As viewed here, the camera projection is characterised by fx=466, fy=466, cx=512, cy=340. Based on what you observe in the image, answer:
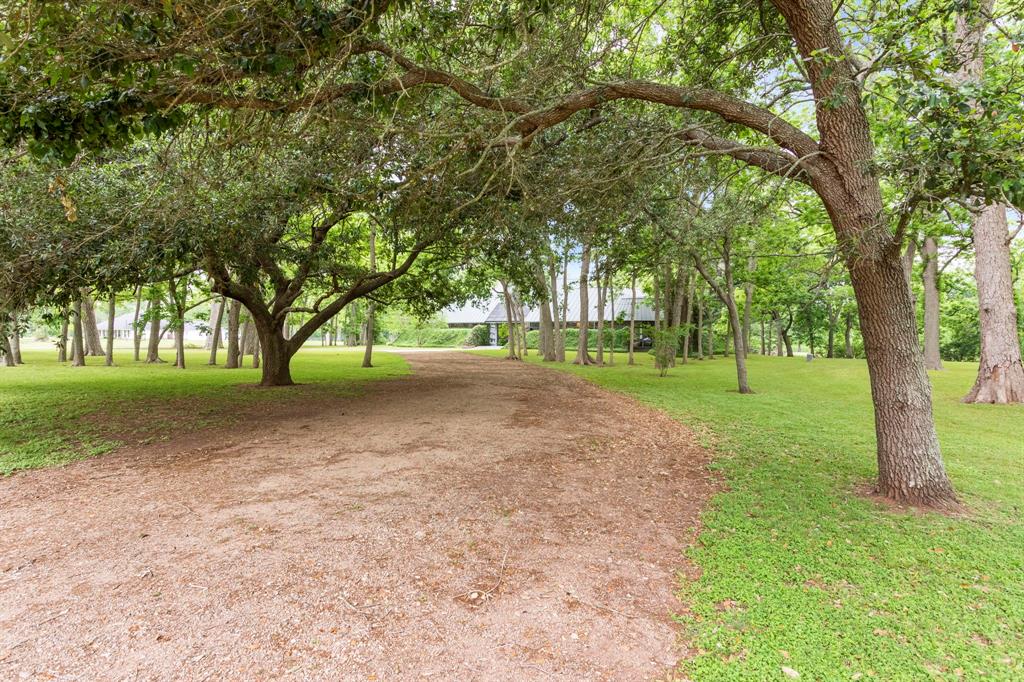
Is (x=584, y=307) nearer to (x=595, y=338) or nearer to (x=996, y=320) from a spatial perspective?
(x=996, y=320)

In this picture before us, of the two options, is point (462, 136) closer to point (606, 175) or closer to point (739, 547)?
point (606, 175)

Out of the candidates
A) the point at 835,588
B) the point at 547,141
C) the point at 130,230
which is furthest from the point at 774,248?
the point at 130,230

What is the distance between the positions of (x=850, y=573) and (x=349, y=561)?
3.79m

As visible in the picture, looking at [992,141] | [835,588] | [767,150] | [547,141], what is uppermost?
[547,141]

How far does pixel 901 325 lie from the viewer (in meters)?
4.67

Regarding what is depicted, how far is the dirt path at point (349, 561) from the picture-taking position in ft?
8.46

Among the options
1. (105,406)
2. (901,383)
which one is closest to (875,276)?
(901,383)

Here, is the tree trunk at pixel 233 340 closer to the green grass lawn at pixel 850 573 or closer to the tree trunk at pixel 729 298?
the tree trunk at pixel 729 298

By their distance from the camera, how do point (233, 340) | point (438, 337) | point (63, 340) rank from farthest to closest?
point (438, 337) < point (233, 340) < point (63, 340)

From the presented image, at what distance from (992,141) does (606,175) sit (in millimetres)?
3506

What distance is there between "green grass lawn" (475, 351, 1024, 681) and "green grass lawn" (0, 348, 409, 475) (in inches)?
325

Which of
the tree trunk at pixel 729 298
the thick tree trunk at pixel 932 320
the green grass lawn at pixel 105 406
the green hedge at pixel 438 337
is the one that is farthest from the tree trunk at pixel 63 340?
the green hedge at pixel 438 337

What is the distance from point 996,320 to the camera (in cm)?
1111

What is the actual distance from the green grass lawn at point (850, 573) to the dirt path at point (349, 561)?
368mm
